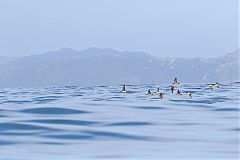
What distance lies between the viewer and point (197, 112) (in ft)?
72.7

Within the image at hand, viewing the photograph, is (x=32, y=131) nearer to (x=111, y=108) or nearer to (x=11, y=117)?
(x=11, y=117)

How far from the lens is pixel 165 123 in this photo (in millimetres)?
18391

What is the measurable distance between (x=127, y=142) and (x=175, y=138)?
54.9 inches

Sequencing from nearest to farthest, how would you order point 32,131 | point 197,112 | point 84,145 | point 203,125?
point 84,145 → point 32,131 → point 203,125 → point 197,112

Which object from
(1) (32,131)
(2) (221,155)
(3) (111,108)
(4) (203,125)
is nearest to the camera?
(2) (221,155)

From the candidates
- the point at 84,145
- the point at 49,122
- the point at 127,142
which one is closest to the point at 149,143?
the point at 127,142

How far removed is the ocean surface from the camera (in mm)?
12805

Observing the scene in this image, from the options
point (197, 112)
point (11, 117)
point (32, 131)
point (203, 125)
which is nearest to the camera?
point (32, 131)

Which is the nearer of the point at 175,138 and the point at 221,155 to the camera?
the point at 221,155

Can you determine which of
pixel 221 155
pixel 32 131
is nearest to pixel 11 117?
pixel 32 131

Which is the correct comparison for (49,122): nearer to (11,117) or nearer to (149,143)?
(11,117)

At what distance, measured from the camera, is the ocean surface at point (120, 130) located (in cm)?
1280

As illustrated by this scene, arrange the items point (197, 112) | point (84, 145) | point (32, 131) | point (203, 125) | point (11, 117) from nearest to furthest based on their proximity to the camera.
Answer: point (84, 145) < point (32, 131) < point (203, 125) < point (11, 117) < point (197, 112)

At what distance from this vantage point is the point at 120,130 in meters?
16.7
